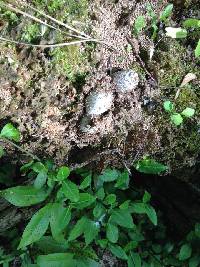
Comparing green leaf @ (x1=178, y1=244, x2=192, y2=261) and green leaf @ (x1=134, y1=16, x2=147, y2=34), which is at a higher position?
green leaf @ (x1=134, y1=16, x2=147, y2=34)

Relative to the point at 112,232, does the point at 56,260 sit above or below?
below

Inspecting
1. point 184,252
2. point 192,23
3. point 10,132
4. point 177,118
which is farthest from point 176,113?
point 184,252

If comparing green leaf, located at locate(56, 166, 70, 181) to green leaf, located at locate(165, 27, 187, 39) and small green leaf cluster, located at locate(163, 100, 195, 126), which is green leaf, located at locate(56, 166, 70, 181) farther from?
green leaf, located at locate(165, 27, 187, 39)

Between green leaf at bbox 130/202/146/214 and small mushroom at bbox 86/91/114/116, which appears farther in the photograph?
green leaf at bbox 130/202/146/214

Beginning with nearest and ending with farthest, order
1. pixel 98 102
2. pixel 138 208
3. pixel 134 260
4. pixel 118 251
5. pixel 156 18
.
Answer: pixel 98 102 → pixel 156 18 → pixel 138 208 → pixel 118 251 → pixel 134 260

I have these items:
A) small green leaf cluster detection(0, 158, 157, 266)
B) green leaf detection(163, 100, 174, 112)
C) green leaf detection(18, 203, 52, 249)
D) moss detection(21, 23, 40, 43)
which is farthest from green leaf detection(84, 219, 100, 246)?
moss detection(21, 23, 40, 43)

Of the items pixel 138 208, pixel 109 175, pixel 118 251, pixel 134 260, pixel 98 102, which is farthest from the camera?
pixel 134 260

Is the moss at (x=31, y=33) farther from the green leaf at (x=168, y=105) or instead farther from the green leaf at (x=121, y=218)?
the green leaf at (x=121, y=218)

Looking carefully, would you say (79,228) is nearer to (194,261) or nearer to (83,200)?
(83,200)

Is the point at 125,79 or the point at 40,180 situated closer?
the point at 125,79
